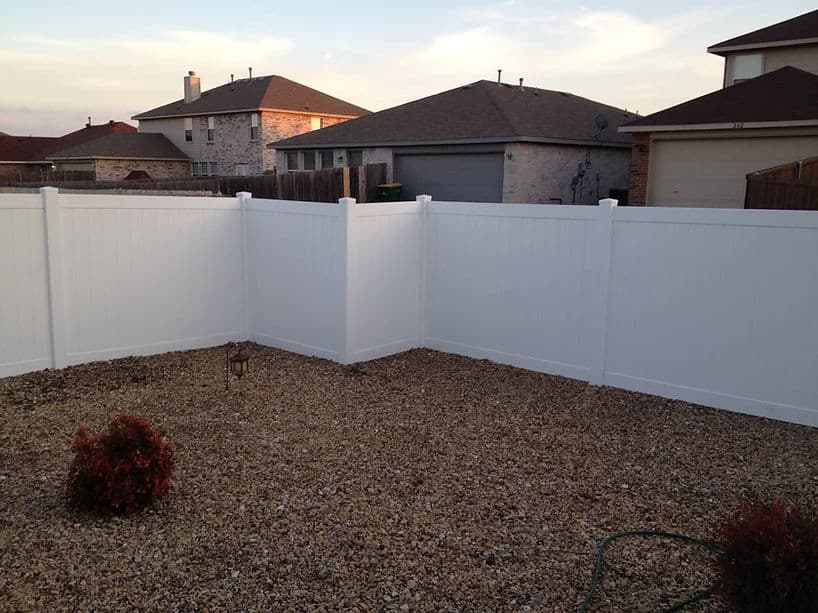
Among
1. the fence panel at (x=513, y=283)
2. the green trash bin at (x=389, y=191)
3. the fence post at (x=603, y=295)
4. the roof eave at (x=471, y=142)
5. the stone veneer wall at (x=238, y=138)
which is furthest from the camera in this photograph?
the stone veneer wall at (x=238, y=138)

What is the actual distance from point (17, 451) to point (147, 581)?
242cm

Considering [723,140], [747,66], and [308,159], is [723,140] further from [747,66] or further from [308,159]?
[308,159]

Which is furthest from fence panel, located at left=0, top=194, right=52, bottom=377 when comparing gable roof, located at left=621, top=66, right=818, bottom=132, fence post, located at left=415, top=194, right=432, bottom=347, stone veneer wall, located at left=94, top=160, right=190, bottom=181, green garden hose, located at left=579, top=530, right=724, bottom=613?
stone veneer wall, located at left=94, top=160, right=190, bottom=181

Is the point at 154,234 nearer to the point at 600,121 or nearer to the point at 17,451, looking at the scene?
the point at 17,451

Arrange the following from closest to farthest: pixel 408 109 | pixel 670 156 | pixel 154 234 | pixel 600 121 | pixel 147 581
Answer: pixel 147 581 < pixel 154 234 < pixel 670 156 < pixel 600 121 < pixel 408 109

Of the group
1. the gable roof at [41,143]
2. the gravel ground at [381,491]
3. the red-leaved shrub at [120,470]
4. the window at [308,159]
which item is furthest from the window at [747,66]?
the gable roof at [41,143]

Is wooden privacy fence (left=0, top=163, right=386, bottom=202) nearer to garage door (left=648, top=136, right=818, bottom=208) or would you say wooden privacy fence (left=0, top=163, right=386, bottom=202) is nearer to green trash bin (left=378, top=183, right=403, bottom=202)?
green trash bin (left=378, top=183, right=403, bottom=202)

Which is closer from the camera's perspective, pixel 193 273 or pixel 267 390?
pixel 267 390

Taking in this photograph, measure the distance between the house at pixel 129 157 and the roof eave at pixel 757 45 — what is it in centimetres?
2572

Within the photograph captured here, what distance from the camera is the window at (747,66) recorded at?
1786cm

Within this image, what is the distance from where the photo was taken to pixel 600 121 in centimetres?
1941

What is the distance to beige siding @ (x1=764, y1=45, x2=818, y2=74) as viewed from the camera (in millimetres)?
17047

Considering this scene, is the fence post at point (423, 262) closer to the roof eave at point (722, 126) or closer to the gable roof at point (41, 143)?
the roof eave at point (722, 126)

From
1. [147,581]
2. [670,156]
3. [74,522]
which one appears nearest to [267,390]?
[74,522]
